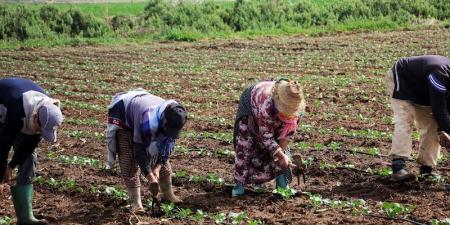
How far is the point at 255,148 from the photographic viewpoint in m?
7.12

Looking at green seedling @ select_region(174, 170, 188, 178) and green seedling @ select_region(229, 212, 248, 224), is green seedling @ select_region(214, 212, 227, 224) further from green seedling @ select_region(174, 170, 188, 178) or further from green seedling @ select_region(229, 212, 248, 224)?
green seedling @ select_region(174, 170, 188, 178)

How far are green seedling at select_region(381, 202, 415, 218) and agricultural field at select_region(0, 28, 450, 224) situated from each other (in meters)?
0.01

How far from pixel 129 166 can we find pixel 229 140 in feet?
12.7

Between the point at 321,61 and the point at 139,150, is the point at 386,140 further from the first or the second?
the point at 321,61

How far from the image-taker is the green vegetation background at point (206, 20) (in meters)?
29.9

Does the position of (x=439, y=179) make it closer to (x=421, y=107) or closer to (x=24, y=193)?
(x=421, y=107)

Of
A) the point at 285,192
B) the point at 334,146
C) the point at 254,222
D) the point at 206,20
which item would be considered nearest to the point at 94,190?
the point at 285,192

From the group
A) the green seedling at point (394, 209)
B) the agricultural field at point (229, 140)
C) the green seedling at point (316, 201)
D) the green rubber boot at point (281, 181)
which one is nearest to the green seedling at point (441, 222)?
the agricultural field at point (229, 140)

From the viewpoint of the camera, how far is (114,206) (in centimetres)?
695

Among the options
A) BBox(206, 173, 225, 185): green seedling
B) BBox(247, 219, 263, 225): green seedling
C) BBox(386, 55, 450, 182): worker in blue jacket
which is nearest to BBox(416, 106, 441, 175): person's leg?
BBox(386, 55, 450, 182): worker in blue jacket

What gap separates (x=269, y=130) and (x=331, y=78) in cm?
1094

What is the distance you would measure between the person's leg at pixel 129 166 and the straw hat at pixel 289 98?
4.56 feet

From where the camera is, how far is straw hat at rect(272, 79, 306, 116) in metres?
6.19

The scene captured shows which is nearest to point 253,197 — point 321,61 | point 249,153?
point 249,153
